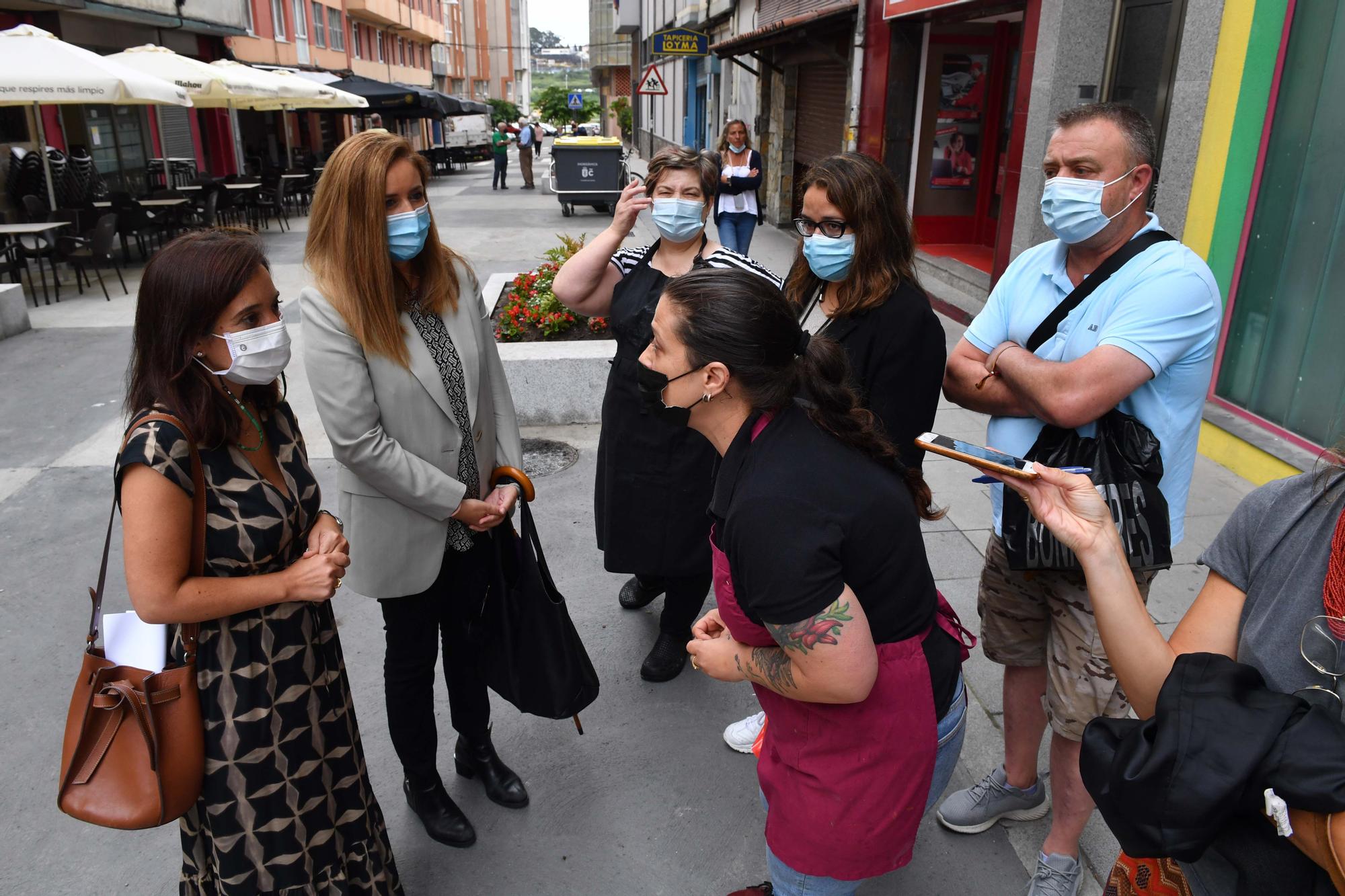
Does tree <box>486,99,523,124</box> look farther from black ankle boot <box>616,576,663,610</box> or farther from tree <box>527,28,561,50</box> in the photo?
tree <box>527,28,561,50</box>

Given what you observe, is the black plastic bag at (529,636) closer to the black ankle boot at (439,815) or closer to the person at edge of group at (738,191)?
the black ankle boot at (439,815)

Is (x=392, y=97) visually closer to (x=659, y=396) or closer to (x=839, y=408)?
(x=659, y=396)

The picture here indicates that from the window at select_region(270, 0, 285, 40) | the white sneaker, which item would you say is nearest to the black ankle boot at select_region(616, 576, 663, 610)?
the white sneaker

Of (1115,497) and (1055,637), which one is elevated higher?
(1115,497)

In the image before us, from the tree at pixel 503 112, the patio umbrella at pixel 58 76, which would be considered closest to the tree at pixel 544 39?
the tree at pixel 503 112

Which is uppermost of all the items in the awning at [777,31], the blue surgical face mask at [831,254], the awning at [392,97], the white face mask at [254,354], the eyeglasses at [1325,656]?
the awning at [777,31]

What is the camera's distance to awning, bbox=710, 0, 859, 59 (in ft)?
38.1

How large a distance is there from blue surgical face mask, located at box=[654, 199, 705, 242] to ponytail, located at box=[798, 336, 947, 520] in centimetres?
155

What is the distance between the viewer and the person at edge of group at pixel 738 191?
1116 cm

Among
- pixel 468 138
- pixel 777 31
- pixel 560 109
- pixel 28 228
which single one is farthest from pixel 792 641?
pixel 560 109

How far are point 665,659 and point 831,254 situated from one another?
180 cm

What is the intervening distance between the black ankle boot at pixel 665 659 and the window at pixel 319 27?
3381 centimetres

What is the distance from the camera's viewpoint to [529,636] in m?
2.77

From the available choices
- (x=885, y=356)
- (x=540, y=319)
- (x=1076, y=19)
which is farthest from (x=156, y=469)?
(x=1076, y=19)
